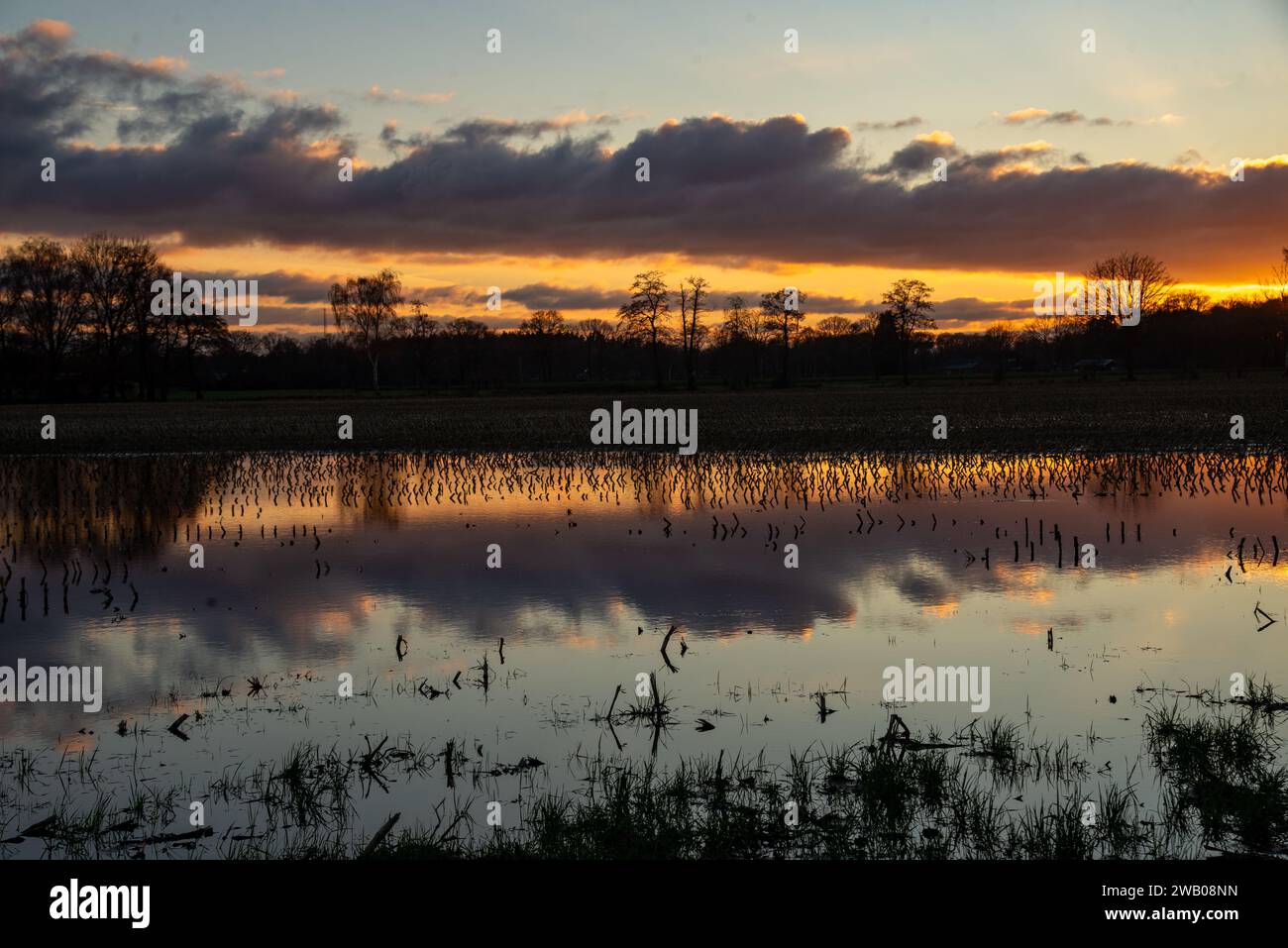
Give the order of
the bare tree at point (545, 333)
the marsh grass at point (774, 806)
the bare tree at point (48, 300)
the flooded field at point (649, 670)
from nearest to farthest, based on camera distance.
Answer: the marsh grass at point (774, 806) < the flooded field at point (649, 670) < the bare tree at point (48, 300) < the bare tree at point (545, 333)

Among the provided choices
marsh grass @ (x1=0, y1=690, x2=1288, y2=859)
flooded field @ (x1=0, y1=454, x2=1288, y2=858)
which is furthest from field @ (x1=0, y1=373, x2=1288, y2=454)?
marsh grass @ (x1=0, y1=690, x2=1288, y2=859)

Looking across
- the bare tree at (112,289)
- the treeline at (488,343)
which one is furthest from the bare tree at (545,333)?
the bare tree at (112,289)

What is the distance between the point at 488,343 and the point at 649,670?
147796 millimetres

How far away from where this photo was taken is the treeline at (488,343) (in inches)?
3644

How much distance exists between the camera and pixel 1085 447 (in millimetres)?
32156

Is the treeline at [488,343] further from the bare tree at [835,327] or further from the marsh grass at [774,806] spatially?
the marsh grass at [774,806]

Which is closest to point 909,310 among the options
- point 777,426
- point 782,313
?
point 782,313

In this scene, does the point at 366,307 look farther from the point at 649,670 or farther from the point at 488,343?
the point at 649,670

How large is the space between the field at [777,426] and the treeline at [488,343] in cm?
3031

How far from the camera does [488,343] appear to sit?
154 metres

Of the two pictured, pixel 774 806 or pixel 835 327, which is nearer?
pixel 774 806
